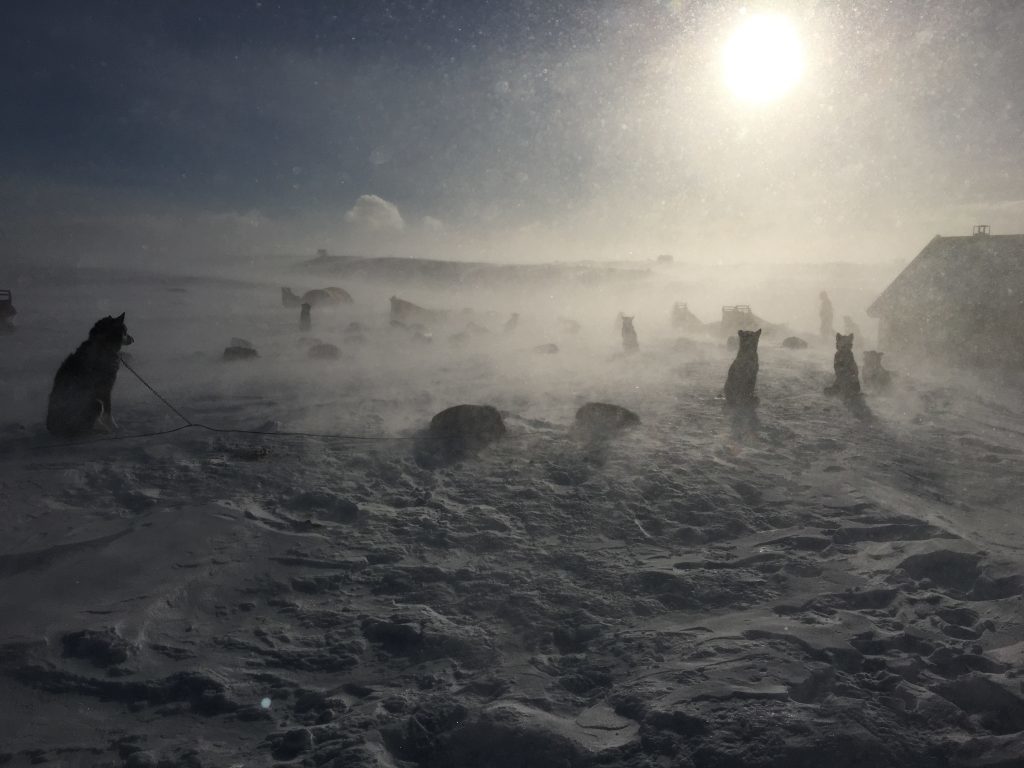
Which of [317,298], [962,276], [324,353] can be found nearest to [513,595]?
[324,353]

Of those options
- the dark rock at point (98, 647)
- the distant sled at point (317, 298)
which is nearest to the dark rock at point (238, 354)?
the dark rock at point (98, 647)

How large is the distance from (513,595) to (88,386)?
9.52 meters

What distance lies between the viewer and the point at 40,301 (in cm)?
3794

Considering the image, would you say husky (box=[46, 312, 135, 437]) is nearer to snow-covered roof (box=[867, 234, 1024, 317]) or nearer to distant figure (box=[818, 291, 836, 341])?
snow-covered roof (box=[867, 234, 1024, 317])

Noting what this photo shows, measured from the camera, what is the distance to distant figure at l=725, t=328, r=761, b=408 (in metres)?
15.5

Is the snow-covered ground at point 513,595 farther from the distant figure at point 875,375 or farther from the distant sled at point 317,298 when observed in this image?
the distant sled at point 317,298

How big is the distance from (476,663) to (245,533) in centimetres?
396

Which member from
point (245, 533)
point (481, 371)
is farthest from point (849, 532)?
point (481, 371)

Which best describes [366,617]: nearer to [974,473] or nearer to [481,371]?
[974,473]

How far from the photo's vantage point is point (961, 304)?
24.9 metres

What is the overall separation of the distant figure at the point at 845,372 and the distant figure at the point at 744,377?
2773mm

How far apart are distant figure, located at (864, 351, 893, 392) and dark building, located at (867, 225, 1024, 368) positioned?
29.3ft

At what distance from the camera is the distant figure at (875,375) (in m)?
18.3

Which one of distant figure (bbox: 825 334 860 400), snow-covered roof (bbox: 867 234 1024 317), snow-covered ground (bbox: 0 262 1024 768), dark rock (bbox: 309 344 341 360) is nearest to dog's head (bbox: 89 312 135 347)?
snow-covered ground (bbox: 0 262 1024 768)
